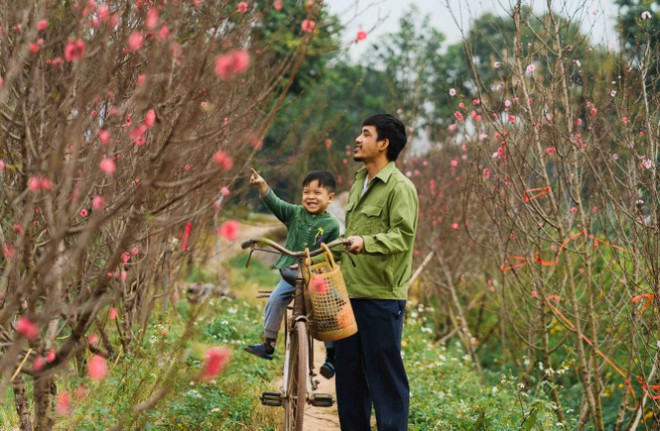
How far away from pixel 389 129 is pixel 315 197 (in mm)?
763

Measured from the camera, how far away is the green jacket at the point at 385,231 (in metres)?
4.20

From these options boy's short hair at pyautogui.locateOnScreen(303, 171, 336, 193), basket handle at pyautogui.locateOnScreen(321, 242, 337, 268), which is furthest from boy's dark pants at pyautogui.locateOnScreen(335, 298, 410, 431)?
boy's short hair at pyautogui.locateOnScreen(303, 171, 336, 193)

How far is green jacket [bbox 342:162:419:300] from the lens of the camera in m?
4.20

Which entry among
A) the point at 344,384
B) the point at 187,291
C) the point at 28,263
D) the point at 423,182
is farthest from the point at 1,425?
the point at 423,182

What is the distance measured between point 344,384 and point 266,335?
29.5 inches

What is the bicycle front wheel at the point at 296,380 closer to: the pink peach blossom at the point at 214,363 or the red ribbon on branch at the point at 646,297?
the pink peach blossom at the point at 214,363

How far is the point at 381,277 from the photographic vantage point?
4258 millimetres

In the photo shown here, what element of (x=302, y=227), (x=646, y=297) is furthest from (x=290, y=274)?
(x=646, y=297)

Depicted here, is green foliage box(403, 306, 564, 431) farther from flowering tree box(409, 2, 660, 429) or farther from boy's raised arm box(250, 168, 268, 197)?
boy's raised arm box(250, 168, 268, 197)

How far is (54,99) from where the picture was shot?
2.53 m

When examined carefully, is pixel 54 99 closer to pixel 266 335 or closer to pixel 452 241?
pixel 266 335

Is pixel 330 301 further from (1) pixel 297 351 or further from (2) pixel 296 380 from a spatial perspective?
(2) pixel 296 380

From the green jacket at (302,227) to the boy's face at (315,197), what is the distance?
9 cm

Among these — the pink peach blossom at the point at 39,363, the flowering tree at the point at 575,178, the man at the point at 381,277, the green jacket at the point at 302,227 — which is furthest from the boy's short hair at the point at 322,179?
the pink peach blossom at the point at 39,363
